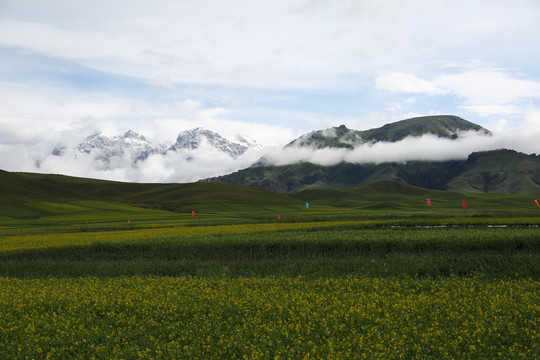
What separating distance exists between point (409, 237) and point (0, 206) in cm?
12952

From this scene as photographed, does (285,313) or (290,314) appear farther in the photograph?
(285,313)

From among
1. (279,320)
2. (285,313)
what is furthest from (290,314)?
(279,320)

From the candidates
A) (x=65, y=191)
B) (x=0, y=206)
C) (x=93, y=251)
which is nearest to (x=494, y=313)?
(x=93, y=251)

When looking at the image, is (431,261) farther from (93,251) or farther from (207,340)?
(93,251)

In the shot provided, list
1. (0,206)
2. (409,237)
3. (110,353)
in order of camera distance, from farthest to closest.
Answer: (0,206) → (409,237) → (110,353)

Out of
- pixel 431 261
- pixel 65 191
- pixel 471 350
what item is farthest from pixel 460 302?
pixel 65 191

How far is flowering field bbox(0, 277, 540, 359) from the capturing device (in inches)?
469

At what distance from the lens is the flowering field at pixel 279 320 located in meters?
11.9

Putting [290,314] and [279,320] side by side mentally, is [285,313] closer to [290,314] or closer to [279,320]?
[290,314]

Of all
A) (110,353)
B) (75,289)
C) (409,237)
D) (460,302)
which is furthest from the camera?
(409,237)

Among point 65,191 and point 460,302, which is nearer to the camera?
point 460,302

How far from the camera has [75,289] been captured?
19203 millimetres

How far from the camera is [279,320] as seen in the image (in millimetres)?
13781

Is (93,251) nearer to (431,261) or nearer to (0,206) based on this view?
(431,261)
